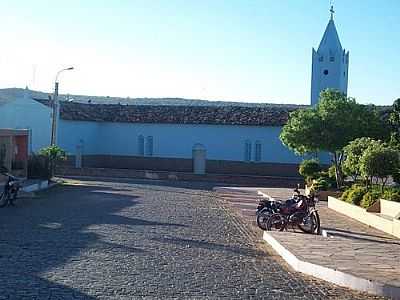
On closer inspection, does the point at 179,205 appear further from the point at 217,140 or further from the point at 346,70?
the point at 346,70

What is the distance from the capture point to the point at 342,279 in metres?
10.9

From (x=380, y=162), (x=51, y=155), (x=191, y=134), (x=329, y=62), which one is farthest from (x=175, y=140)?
(x=380, y=162)

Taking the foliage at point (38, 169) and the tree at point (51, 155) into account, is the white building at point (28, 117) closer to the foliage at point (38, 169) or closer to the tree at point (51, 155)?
the tree at point (51, 155)

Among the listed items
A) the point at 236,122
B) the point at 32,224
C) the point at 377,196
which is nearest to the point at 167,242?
the point at 32,224

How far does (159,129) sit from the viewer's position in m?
57.1

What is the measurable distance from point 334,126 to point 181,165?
25.7m

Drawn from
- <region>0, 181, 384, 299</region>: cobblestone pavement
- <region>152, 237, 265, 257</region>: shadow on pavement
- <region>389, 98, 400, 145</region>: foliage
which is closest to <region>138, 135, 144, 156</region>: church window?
<region>389, 98, 400, 145</region>: foliage

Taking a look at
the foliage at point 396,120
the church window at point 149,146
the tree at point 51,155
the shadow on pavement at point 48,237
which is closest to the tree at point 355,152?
the foliage at point 396,120

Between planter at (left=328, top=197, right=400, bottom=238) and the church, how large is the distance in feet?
97.6

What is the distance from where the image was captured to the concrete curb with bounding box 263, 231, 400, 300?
10.1m

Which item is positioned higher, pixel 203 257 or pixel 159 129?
pixel 159 129


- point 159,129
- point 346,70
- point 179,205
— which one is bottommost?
point 179,205

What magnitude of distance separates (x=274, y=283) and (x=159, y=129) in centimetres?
4667

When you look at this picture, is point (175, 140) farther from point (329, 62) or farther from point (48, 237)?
point (48, 237)
